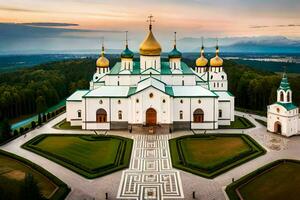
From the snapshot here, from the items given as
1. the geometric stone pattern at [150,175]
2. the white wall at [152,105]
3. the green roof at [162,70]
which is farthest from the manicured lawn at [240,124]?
the geometric stone pattern at [150,175]

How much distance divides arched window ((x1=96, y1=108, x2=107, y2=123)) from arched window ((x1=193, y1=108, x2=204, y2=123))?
991 cm

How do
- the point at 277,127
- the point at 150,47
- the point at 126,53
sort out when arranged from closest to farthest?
the point at 277,127 → the point at 150,47 → the point at 126,53

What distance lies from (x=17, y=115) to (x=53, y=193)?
3404 centimetres

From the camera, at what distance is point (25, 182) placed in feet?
58.6

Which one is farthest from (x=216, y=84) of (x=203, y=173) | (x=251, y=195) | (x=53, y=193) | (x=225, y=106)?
(x=53, y=193)

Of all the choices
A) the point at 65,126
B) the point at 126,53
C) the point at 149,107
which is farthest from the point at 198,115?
the point at 65,126

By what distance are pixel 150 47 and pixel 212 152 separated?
58.4 ft

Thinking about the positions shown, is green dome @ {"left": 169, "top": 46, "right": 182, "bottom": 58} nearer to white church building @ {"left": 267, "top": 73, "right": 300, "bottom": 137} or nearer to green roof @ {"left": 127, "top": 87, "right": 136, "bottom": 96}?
green roof @ {"left": 127, "top": 87, "right": 136, "bottom": 96}

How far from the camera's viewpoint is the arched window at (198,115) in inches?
1553

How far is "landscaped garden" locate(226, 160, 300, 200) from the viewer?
21.3m

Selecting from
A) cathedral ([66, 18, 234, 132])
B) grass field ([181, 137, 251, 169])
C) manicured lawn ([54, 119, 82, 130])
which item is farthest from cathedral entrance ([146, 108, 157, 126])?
manicured lawn ([54, 119, 82, 130])

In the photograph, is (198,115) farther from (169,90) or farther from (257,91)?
(257,91)

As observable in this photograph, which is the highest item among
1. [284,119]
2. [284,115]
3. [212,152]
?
[284,115]

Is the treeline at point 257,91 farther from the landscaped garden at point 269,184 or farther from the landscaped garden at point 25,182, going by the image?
the landscaped garden at point 25,182
